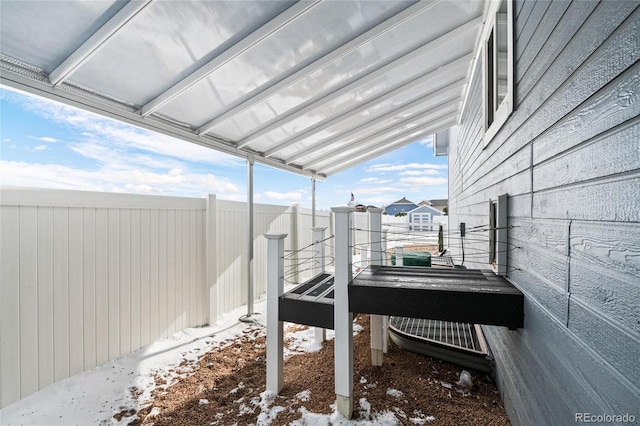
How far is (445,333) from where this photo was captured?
3.45 meters

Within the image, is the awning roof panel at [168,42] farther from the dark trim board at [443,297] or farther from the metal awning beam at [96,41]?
the dark trim board at [443,297]

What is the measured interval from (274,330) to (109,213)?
2.16m

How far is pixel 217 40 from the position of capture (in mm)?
2283

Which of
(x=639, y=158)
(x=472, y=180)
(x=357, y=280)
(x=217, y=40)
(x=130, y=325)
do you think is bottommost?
(x=130, y=325)

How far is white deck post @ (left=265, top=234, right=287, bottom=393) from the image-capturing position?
8.98ft

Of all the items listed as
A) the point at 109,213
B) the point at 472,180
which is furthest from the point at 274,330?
the point at 472,180

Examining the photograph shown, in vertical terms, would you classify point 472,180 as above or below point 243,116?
below

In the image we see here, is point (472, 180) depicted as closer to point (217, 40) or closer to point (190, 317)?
point (217, 40)

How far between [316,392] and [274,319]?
76cm

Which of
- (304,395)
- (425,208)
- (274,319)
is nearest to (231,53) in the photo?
(274,319)

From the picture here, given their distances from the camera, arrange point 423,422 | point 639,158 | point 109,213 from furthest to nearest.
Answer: point 109,213, point 423,422, point 639,158

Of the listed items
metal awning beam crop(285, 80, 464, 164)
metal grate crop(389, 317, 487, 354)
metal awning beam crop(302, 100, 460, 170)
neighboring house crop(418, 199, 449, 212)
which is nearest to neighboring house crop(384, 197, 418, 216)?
neighboring house crop(418, 199, 449, 212)

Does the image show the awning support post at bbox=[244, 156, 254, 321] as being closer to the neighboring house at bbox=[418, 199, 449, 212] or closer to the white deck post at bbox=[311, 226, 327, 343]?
the white deck post at bbox=[311, 226, 327, 343]

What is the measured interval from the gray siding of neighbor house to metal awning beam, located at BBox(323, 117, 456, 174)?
3908 mm
